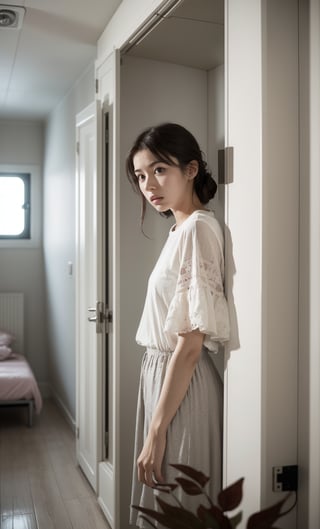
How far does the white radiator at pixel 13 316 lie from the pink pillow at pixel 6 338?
0.62ft

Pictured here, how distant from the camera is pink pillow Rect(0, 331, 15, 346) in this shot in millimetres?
5590

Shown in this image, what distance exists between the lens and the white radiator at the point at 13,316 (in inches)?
233

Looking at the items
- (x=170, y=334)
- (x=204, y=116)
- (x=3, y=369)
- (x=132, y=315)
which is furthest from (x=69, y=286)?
(x=170, y=334)

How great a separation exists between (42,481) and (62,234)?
2181mm

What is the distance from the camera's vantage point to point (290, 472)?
1535mm

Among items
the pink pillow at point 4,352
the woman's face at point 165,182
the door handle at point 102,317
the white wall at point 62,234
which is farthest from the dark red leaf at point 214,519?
the pink pillow at point 4,352

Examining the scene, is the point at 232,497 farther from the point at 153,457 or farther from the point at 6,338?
the point at 6,338

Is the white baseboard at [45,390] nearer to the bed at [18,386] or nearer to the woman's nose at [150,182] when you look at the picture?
the bed at [18,386]

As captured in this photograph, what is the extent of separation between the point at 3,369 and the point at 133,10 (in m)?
3.25

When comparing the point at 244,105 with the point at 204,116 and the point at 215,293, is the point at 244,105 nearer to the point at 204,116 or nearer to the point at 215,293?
the point at 215,293

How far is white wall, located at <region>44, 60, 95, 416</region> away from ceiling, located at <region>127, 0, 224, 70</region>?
60.2 inches

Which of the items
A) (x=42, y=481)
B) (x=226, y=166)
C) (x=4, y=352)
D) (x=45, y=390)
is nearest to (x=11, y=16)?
(x=226, y=166)

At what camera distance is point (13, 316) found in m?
5.94

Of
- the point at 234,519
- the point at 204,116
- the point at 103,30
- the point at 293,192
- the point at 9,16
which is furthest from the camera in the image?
the point at 103,30
